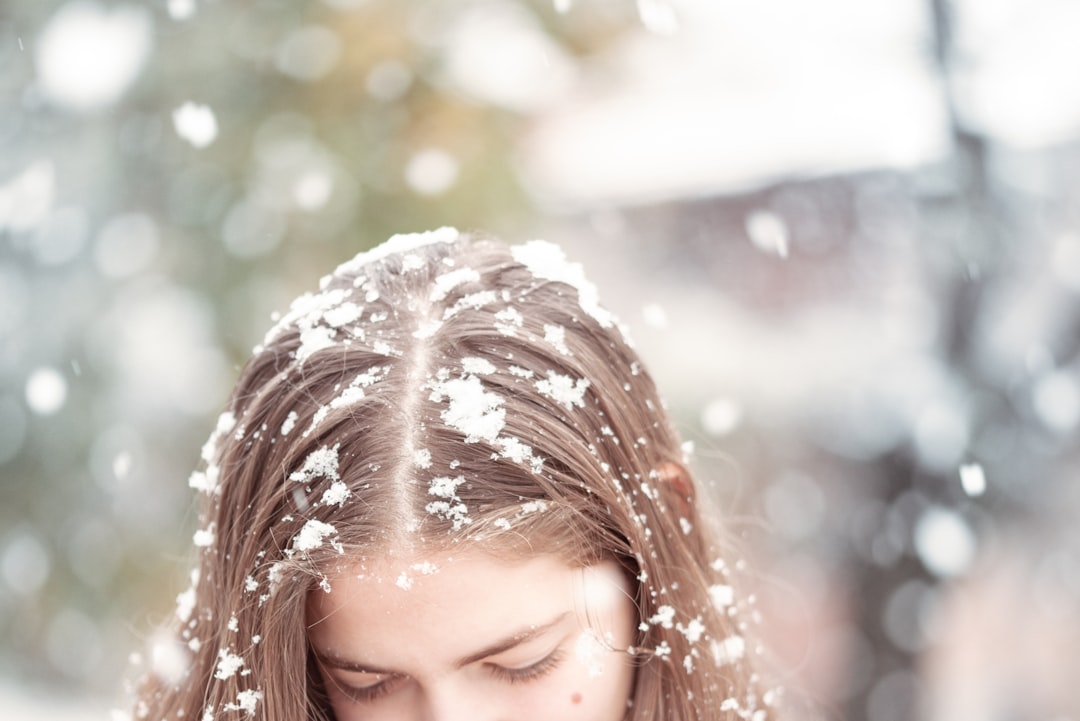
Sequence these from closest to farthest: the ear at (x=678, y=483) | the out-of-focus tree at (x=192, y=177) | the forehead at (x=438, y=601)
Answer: the forehead at (x=438, y=601) → the ear at (x=678, y=483) → the out-of-focus tree at (x=192, y=177)

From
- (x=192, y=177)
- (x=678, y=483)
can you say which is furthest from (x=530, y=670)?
(x=192, y=177)

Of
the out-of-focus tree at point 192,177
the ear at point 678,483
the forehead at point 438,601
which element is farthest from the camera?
the out-of-focus tree at point 192,177

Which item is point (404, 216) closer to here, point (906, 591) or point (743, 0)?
point (743, 0)

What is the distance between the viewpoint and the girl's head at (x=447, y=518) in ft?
3.89

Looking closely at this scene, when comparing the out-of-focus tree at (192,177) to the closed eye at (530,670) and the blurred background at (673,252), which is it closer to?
the blurred background at (673,252)

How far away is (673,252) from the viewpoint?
3951 mm

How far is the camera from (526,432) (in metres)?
1.22

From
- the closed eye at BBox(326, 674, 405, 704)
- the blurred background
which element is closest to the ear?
the closed eye at BBox(326, 674, 405, 704)

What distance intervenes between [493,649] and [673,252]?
9.64 feet

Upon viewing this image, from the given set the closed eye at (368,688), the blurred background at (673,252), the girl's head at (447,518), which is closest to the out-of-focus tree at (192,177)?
the blurred background at (673,252)

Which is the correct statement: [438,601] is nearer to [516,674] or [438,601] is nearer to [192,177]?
[516,674]

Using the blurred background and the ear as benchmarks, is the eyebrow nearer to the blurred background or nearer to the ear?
the ear

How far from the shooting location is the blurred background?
2.82 m

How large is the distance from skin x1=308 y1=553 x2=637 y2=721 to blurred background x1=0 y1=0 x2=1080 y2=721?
1320 mm
